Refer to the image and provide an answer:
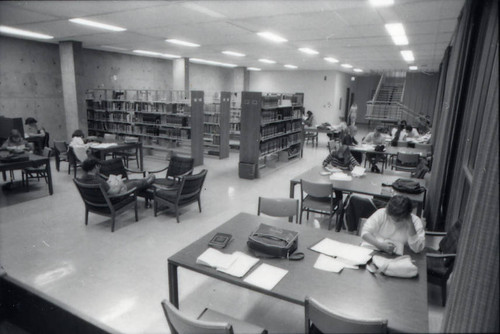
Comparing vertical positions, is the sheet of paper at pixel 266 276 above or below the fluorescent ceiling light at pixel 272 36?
below

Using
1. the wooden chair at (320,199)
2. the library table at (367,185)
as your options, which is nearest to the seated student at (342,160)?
the library table at (367,185)

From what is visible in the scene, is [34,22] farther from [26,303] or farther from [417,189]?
[417,189]

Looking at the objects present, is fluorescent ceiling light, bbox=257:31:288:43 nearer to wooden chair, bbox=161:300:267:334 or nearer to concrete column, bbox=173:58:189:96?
concrete column, bbox=173:58:189:96

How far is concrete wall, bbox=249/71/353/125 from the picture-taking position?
1589 cm

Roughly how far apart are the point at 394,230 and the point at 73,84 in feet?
30.9

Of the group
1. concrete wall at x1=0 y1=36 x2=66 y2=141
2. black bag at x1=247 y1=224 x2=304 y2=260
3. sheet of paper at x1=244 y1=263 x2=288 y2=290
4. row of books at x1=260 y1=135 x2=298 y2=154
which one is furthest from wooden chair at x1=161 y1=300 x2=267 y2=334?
concrete wall at x1=0 y1=36 x2=66 y2=141

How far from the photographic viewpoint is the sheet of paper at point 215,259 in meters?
2.30

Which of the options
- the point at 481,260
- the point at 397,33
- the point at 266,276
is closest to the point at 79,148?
the point at 266,276

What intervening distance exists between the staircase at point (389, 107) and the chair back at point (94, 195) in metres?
14.6

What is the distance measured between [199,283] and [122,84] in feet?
33.4

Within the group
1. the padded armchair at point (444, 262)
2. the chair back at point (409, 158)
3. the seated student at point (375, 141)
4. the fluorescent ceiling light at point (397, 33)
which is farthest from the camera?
the seated student at point (375, 141)

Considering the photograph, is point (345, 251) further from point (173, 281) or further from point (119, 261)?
point (119, 261)

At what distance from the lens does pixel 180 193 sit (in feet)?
16.0

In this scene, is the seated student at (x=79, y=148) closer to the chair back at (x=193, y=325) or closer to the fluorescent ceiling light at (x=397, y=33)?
the chair back at (x=193, y=325)
